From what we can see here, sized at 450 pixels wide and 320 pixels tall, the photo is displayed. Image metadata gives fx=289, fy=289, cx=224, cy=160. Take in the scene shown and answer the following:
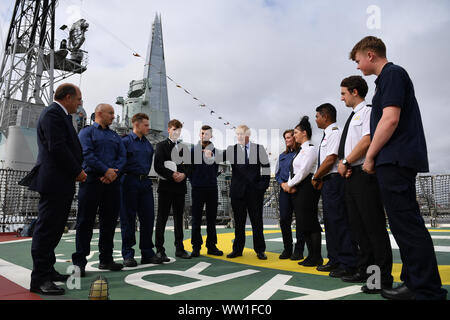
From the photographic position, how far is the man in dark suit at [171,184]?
4.14 m

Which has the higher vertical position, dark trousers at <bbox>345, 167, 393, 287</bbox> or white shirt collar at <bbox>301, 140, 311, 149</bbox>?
white shirt collar at <bbox>301, 140, 311, 149</bbox>

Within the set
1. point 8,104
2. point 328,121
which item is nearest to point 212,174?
point 328,121

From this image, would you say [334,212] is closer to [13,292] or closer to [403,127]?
[403,127]

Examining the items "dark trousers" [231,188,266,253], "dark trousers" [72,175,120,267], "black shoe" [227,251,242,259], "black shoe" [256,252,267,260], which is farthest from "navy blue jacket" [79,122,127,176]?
"black shoe" [256,252,267,260]

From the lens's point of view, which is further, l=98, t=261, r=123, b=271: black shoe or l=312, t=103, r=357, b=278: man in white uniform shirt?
l=98, t=261, r=123, b=271: black shoe

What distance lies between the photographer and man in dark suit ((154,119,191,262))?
4.14 m

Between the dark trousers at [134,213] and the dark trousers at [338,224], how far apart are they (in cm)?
219

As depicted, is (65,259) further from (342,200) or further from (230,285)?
(342,200)

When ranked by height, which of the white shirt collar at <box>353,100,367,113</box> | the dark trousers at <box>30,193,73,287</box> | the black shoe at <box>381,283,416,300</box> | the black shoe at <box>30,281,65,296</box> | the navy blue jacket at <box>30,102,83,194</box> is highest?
the white shirt collar at <box>353,100,367,113</box>

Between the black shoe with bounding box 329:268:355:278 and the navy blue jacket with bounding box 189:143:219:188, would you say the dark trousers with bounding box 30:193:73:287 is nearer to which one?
the navy blue jacket with bounding box 189:143:219:188

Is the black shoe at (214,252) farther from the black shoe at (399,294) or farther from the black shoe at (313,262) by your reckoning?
the black shoe at (399,294)

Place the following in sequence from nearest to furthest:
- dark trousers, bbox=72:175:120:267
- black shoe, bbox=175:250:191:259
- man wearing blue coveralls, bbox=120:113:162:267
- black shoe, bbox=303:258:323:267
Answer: dark trousers, bbox=72:175:120:267 < black shoe, bbox=303:258:323:267 < man wearing blue coveralls, bbox=120:113:162:267 < black shoe, bbox=175:250:191:259

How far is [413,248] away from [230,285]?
4.83 feet

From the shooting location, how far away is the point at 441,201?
8.88 meters
